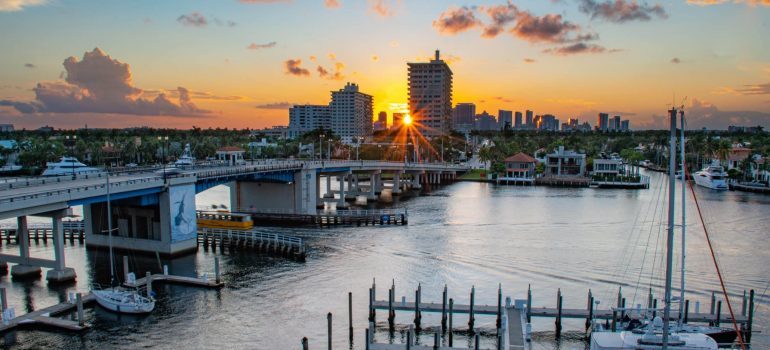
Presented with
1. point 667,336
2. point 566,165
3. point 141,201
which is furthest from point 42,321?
point 566,165

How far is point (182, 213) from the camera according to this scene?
5341 cm

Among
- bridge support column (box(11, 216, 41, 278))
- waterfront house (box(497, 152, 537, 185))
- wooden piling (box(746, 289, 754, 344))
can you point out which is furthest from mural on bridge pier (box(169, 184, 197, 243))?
waterfront house (box(497, 152, 537, 185))

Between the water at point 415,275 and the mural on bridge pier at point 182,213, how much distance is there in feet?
7.41

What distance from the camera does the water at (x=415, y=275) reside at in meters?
33.0

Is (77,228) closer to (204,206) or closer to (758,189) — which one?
(204,206)

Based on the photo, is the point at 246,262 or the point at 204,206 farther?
the point at 204,206

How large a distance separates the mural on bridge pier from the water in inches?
88.9

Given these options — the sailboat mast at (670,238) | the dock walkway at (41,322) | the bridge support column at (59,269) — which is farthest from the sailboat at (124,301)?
the sailboat mast at (670,238)

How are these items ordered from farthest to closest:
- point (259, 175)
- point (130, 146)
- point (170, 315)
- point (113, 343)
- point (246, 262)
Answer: point (130, 146) → point (259, 175) → point (246, 262) → point (170, 315) → point (113, 343)

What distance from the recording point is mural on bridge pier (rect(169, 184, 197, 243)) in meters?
52.2

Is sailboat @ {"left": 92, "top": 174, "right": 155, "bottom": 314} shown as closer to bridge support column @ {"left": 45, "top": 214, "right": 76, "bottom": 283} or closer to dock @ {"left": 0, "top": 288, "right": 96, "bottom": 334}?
dock @ {"left": 0, "top": 288, "right": 96, "bottom": 334}

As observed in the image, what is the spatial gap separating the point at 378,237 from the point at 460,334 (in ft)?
101

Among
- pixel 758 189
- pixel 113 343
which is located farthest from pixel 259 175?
pixel 758 189

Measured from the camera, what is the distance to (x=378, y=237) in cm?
6334
